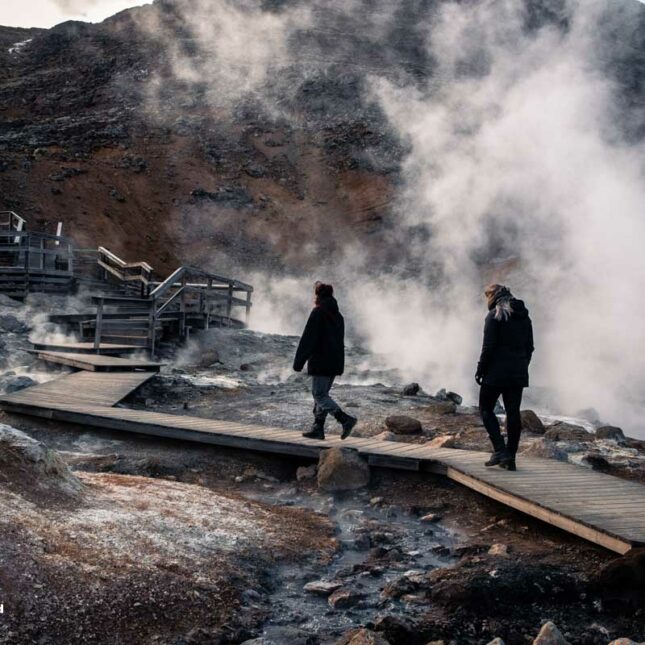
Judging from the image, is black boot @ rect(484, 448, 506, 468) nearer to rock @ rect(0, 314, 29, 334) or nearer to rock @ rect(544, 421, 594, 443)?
rock @ rect(544, 421, 594, 443)

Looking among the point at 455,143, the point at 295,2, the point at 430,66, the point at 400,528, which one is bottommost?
the point at 400,528

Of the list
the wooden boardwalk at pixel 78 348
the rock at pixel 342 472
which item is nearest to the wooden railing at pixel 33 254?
the wooden boardwalk at pixel 78 348

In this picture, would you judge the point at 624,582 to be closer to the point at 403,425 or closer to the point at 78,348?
the point at 403,425

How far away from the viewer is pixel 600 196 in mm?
21484

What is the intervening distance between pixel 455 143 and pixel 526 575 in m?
29.7

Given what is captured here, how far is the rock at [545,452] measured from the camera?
23.2 feet

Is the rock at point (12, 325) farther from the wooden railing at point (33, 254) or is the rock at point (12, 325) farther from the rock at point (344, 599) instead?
the rock at point (344, 599)

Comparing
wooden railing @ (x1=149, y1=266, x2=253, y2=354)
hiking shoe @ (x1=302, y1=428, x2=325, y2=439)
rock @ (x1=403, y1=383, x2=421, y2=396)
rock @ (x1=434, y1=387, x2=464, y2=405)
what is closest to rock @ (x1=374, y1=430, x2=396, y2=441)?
hiking shoe @ (x1=302, y1=428, x2=325, y2=439)

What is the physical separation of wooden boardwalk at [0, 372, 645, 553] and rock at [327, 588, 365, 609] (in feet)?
4.68

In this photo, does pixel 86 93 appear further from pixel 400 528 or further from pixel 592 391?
pixel 400 528

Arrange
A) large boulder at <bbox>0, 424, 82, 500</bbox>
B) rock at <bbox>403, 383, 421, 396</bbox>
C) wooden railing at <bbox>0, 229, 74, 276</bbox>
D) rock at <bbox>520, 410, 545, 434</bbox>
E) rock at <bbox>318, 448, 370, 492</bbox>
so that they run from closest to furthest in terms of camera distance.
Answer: large boulder at <bbox>0, 424, 82, 500</bbox>
rock at <bbox>318, 448, 370, 492</bbox>
rock at <bbox>520, 410, 545, 434</bbox>
rock at <bbox>403, 383, 421, 396</bbox>
wooden railing at <bbox>0, 229, 74, 276</bbox>

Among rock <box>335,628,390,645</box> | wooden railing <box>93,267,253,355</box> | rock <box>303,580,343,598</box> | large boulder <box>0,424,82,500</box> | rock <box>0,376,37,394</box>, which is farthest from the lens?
wooden railing <box>93,267,253,355</box>

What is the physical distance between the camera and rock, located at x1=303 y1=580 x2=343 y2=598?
416cm

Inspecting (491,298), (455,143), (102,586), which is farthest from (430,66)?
(102,586)
